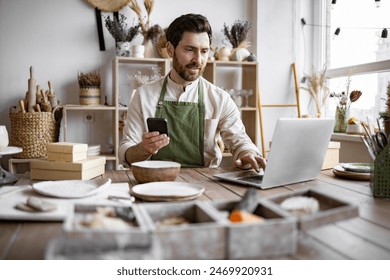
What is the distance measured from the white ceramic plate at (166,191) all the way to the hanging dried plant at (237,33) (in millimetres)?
2776

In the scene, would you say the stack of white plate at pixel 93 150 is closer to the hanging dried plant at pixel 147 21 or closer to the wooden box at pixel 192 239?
the hanging dried plant at pixel 147 21

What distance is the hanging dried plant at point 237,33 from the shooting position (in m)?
3.78

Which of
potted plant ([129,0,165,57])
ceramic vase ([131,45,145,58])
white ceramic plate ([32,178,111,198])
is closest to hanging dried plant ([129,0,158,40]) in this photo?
potted plant ([129,0,165,57])

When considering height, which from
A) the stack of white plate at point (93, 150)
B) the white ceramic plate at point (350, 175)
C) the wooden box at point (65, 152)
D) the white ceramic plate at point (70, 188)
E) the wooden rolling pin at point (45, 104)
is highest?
the wooden rolling pin at point (45, 104)

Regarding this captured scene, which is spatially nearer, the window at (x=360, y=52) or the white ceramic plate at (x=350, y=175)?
the white ceramic plate at (x=350, y=175)

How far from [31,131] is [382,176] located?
269cm

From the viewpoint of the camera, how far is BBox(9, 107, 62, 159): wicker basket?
10.4 ft

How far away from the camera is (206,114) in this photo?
2.32 m

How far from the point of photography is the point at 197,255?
72 cm

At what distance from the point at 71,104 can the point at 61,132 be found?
0.28 metres

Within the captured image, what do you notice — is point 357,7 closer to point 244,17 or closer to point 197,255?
point 244,17

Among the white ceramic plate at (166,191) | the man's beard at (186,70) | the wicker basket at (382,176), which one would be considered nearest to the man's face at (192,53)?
the man's beard at (186,70)
